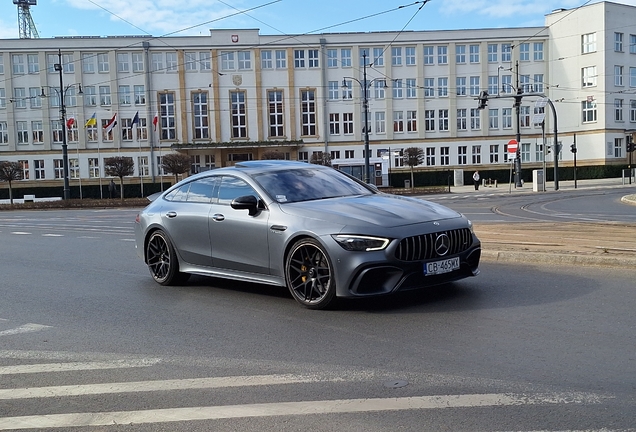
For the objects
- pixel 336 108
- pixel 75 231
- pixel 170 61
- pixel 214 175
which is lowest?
pixel 75 231

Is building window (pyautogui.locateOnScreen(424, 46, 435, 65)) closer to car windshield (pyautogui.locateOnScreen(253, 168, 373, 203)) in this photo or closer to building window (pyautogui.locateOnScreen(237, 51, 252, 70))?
building window (pyautogui.locateOnScreen(237, 51, 252, 70))

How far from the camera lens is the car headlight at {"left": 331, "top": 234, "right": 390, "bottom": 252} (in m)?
6.73

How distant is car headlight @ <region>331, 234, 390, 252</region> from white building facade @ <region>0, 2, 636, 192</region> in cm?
6409

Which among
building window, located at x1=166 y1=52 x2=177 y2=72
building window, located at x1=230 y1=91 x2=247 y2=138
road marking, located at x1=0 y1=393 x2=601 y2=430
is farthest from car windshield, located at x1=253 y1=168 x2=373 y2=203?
building window, located at x1=166 y1=52 x2=177 y2=72

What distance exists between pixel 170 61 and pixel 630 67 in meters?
46.2

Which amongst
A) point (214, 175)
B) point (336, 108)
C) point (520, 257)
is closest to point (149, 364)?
point (214, 175)

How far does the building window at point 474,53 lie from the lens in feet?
240

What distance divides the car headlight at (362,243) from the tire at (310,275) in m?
0.27

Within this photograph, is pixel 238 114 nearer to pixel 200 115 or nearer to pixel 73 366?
pixel 200 115

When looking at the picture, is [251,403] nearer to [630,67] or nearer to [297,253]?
[297,253]

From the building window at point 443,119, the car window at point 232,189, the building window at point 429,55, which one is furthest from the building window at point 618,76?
the car window at point 232,189

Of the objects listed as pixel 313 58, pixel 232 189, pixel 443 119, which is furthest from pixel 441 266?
pixel 443 119

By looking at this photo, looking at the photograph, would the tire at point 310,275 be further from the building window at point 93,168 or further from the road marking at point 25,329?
the building window at point 93,168

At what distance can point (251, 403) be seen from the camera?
4438 millimetres
